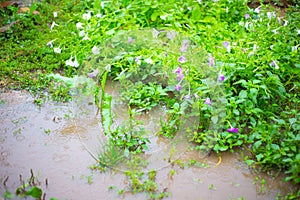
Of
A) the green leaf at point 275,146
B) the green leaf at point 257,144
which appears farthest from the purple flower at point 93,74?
the green leaf at point 275,146

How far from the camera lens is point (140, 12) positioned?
15.0 feet

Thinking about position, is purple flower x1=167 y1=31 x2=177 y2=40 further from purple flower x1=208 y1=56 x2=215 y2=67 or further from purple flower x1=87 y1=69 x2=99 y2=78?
purple flower x1=87 y1=69 x2=99 y2=78

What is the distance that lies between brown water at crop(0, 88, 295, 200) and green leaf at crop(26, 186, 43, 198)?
17cm

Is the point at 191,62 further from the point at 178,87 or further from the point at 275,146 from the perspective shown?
the point at 275,146

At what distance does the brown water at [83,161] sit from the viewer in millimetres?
3084

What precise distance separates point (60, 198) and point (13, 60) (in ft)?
5.93

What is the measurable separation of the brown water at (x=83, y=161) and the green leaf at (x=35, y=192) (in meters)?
0.17

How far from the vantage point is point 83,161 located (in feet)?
10.9

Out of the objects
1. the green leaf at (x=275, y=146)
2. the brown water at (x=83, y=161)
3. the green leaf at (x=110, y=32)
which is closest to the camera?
the brown water at (x=83, y=161)

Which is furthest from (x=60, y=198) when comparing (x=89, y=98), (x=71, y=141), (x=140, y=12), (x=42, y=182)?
(x=140, y=12)

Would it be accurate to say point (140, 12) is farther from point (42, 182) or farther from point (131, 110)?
point (42, 182)

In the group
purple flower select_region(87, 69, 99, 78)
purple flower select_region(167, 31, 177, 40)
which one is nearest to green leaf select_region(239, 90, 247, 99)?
purple flower select_region(167, 31, 177, 40)

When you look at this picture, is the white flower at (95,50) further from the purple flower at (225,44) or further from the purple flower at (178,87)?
the purple flower at (225,44)

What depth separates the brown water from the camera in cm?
308
